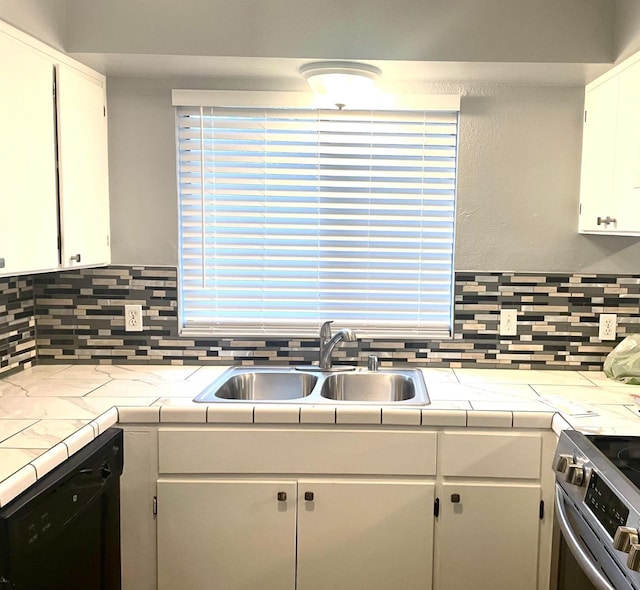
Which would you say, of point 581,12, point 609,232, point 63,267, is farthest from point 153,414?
point 581,12

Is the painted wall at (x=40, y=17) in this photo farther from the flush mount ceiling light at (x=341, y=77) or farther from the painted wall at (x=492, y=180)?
the flush mount ceiling light at (x=341, y=77)

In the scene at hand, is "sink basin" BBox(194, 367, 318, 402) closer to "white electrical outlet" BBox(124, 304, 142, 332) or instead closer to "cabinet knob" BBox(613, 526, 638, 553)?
"white electrical outlet" BBox(124, 304, 142, 332)

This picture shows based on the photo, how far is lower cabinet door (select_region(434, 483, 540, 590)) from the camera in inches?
78.9

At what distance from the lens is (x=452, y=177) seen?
8.38 feet

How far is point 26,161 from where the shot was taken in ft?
6.19

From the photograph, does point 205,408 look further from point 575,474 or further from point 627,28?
point 627,28

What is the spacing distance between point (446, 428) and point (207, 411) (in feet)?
2.51

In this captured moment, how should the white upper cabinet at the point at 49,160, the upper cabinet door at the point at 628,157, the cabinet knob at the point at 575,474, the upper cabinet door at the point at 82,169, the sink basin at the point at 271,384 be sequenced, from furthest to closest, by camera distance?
the sink basin at the point at 271,384
the upper cabinet door at the point at 82,169
the upper cabinet door at the point at 628,157
the white upper cabinet at the point at 49,160
the cabinet knob at the point at 575,474

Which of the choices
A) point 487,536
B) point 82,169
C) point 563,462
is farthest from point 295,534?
point 82,169

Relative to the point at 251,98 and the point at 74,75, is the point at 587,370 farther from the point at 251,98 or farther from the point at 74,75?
the point at 74,75

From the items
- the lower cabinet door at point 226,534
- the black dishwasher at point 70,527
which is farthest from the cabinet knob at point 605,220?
the black dishwasher at point 70,527

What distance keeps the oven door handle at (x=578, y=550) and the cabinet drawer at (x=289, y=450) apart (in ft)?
1.35

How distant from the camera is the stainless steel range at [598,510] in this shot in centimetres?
130

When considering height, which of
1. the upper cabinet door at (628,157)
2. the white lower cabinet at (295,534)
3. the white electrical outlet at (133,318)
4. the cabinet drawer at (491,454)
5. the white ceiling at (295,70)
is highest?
the white ceiling at (295,70)
